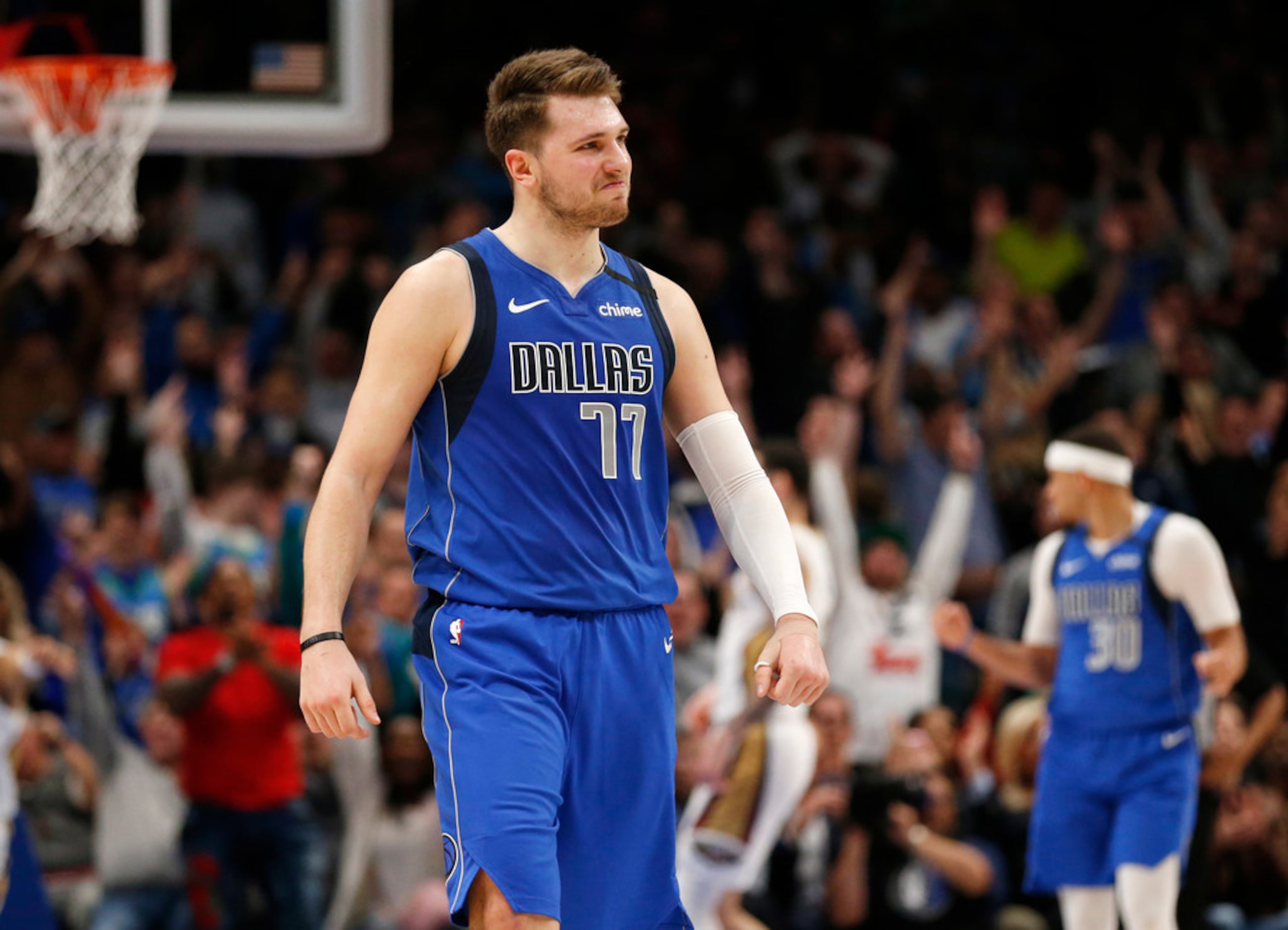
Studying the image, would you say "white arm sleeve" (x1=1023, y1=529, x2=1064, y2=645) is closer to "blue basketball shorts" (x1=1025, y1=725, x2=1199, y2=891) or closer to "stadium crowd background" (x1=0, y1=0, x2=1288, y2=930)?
"blue basketball shorts" (x1=1025, y1=725, x2=1199, y2=891)

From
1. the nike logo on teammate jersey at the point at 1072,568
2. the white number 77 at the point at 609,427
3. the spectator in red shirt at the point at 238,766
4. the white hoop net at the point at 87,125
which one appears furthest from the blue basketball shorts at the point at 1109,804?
the white hoop net at the point at 87,125

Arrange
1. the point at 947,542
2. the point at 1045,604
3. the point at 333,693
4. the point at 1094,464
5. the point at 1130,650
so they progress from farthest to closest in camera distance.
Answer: the point at 947,542 < the point at 1045,604 < the point at 1094,464 < the point at 1130,650 < the point at 333,693

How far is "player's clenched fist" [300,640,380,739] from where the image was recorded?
3707 millimetres

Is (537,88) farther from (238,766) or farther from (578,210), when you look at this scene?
(238,766)

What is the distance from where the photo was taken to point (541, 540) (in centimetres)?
408

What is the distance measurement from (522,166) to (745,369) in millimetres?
7556

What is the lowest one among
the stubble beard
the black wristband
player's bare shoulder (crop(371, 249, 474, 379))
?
the black wristband

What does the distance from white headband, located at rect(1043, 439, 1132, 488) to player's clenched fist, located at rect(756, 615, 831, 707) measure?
12.5 ft

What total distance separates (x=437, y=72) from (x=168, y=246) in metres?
3.32

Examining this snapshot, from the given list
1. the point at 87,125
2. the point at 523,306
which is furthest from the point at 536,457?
the point at 87,125

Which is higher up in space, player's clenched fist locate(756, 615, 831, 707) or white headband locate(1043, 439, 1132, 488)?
white headband locate(1043, 439, 1132, 488)

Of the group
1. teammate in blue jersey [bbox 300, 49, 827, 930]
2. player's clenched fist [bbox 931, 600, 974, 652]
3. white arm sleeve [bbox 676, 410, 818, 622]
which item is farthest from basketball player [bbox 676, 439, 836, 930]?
teammate in blue jersey [bbox 300, 49, 827, 930]

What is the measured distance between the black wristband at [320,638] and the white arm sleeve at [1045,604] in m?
4.62

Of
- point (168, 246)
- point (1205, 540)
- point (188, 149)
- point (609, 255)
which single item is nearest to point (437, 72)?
point (168, 246)
